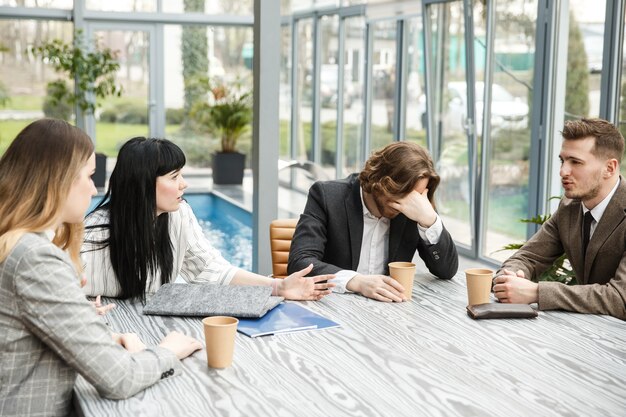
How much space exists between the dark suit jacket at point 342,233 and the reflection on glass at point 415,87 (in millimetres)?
5292

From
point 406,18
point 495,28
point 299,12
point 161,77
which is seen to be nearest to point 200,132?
point 161,77

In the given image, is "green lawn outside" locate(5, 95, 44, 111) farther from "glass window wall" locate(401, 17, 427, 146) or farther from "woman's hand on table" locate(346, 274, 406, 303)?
"woman's hand on table" locate(346, 274, 406, 303)

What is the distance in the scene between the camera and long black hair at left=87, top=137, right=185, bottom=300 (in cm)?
245

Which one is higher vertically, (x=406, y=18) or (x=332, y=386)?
(x=406, y=18)

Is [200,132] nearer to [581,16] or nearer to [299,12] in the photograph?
[299,12]

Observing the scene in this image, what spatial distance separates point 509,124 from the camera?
654 cm

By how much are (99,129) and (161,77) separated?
4.12 feet

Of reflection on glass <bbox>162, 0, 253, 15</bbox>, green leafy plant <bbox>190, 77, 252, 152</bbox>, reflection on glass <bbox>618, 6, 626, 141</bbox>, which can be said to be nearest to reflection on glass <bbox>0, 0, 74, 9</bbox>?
reflection on glass <bbox>162, 0, 253, 15</bbox>

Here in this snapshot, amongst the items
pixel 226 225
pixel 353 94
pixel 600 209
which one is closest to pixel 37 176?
pixel 600 209

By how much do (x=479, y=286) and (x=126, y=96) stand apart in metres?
11.3

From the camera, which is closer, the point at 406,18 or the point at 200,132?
the point at 406,18

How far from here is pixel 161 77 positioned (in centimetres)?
1303

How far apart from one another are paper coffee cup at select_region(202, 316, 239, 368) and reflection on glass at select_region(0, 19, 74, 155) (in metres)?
11.5

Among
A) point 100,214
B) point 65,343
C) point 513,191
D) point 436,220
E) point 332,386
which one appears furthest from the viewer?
point 513,191
